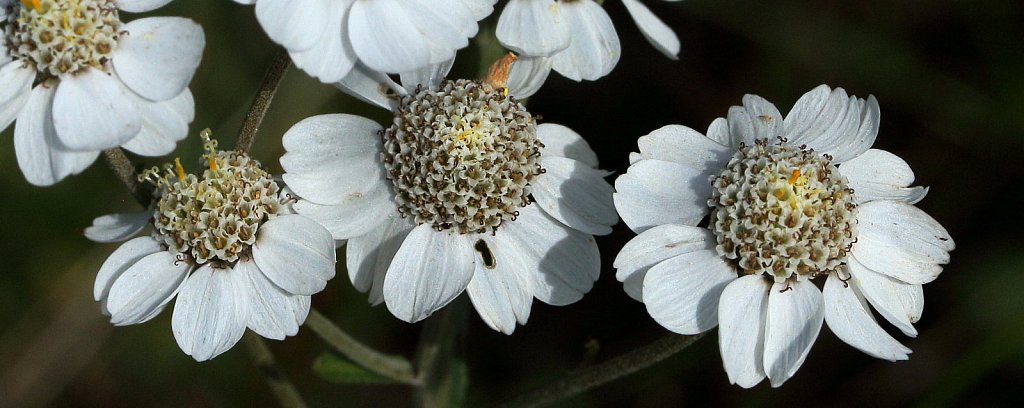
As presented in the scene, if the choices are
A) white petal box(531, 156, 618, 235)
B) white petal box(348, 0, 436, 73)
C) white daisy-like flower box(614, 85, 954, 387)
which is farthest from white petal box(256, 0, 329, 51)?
white daisy-like flower box(614, 85, 954, 387)

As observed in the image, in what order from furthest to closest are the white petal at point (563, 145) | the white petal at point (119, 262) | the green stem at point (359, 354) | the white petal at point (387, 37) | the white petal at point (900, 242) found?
the green stem at point (359, 354) → the white petal at point (563, 145) → the white petal at point (900, 242) → the white petal at point (119, 262) → the white petal at point (387, 37)

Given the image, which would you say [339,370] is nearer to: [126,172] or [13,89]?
[126,172]

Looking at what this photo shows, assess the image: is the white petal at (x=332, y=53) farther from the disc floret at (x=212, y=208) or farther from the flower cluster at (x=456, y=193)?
the disc floret at (x=212, y=208)

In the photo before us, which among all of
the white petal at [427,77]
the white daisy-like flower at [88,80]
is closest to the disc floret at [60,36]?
the white daisy-like flower at [88,80]

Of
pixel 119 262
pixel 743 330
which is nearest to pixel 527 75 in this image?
pixel 743 330

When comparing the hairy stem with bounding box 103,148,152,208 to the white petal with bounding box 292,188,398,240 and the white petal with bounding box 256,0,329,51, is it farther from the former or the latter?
the white petal with bounding box 256,0,329,51

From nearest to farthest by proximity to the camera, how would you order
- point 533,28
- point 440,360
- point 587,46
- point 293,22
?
point 293,22
point 533,28
point 587,46
point 440,360
